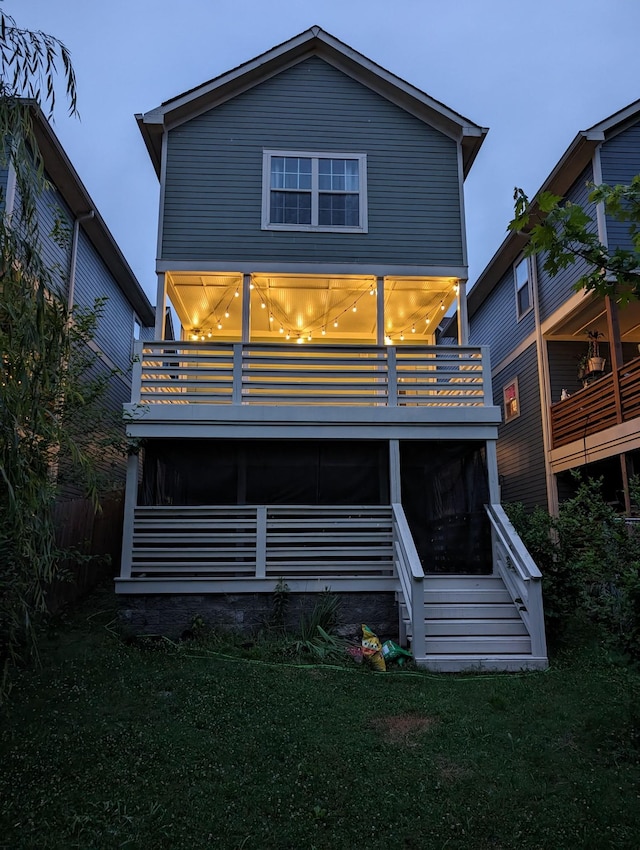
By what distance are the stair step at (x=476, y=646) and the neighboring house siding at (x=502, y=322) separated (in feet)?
28.6

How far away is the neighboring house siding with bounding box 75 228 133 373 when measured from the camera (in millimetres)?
13312

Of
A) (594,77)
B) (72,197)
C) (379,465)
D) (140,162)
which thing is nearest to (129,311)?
(72,197)

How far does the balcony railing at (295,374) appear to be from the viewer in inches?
352

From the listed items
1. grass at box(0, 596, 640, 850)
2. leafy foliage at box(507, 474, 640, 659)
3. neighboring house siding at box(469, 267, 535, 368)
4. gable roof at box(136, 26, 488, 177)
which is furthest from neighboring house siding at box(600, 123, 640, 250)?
grass at box(0, 596, 640, 850)

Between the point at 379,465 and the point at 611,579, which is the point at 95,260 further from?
the point at 611,579

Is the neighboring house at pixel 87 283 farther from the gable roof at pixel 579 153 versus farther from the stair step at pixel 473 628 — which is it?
the gable roof at pixel 579 153

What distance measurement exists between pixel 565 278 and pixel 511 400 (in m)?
3.85

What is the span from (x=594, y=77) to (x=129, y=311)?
16957 cm

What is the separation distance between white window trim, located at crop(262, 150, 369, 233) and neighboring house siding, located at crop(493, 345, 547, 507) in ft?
19.4

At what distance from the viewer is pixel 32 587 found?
4523mm

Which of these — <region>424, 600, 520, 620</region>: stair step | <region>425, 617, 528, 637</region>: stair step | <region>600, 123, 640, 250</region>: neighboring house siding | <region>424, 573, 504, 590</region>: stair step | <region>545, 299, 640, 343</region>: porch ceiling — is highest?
<region>600, 123, 640, 250</region>: neighboring house siding

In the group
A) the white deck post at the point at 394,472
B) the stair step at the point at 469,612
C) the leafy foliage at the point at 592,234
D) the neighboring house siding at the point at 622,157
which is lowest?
the stair step at the point at 469,612

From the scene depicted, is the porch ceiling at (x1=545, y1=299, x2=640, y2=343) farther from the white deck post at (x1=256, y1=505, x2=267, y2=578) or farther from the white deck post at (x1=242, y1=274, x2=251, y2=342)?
the white deck post at (x1=256, y1=505, x2=267, y2=578)

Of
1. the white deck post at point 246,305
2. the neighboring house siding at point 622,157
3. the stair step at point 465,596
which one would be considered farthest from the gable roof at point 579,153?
the stair step at point 465,596
